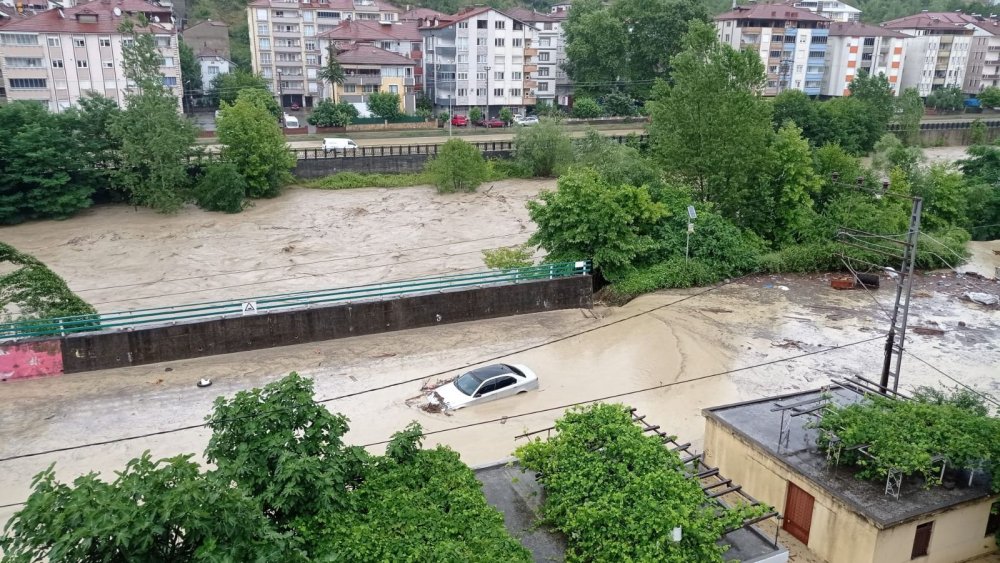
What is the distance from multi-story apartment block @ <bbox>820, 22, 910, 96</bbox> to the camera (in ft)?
300

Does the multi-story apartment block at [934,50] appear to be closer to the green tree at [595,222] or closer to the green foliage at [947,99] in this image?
the green foliage at [947,99]

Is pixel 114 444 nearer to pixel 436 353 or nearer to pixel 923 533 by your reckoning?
pixel 436 353

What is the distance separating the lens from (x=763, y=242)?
33.3 metres

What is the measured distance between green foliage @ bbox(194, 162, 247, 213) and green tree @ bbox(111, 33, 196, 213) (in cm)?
157

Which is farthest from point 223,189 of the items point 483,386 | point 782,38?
point 782,38

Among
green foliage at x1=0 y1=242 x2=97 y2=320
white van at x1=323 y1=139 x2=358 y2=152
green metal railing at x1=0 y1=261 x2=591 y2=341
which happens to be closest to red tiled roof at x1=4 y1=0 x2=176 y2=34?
white van at x1=323 y1=139 x2=358 y2=152

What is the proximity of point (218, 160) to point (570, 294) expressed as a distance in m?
31.1

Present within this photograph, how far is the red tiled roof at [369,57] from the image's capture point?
74.1 meters

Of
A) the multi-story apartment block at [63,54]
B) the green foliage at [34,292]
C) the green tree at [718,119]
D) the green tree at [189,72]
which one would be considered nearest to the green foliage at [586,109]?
the green tree at [189,72]

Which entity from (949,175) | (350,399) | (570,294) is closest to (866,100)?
(949,175)

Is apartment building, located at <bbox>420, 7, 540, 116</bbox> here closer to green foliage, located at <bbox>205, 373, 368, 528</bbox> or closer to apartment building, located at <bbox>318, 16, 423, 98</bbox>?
apartment building, located at <bbox>318, 16, 423, 98</bbox>

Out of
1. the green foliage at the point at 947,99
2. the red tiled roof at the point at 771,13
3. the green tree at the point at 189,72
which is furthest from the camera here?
the green foliage at the point at 947,99

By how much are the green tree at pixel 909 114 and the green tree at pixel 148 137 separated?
210 feet

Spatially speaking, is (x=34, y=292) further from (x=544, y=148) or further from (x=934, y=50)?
(x=934, y=50)
